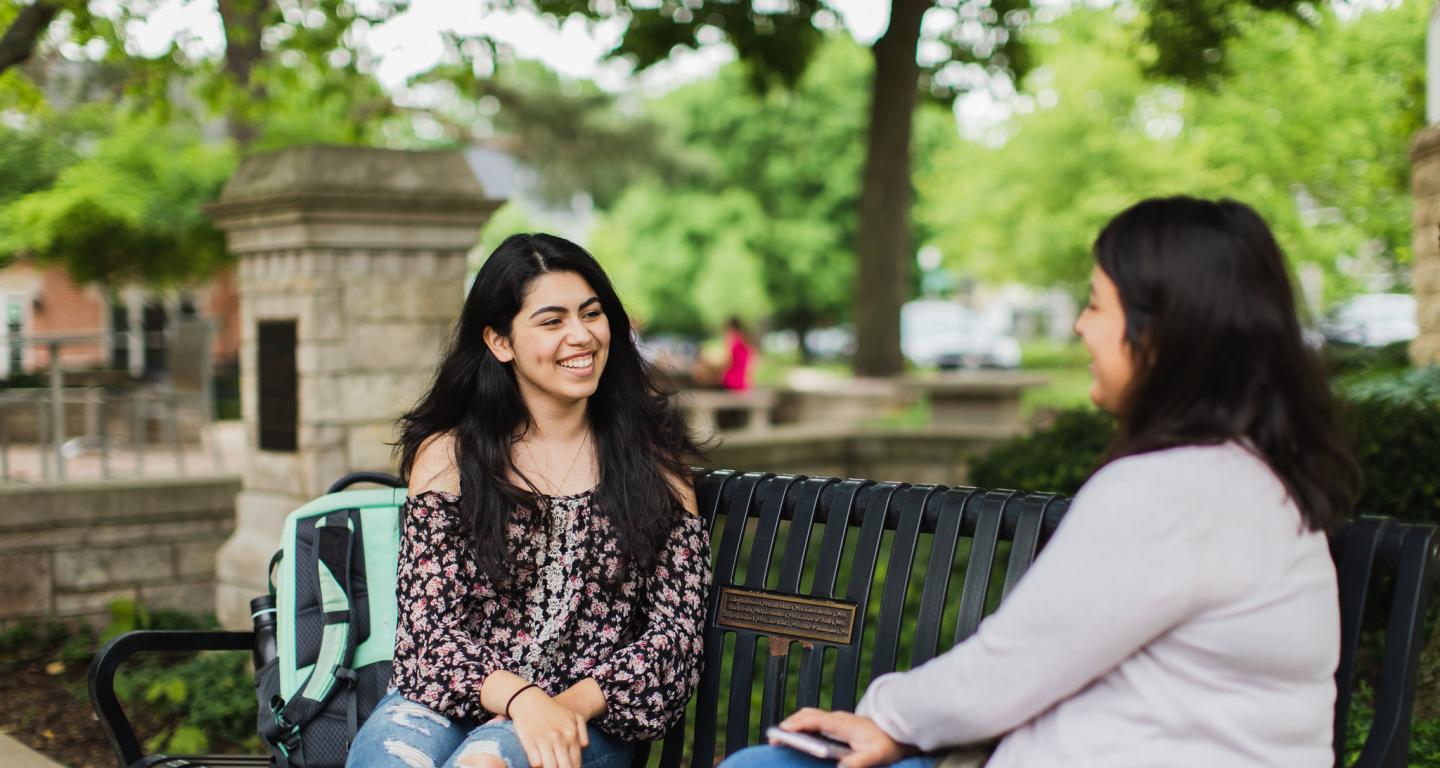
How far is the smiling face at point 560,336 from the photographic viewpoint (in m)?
3.07

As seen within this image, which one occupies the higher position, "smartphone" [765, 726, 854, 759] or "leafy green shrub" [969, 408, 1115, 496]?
"leafy green shrub" [969, 408, 1115, 496]

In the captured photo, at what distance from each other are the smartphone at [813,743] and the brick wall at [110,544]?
534 centimetres

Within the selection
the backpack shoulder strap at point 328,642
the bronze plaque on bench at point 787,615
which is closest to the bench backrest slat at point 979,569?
the bronze plaque on bench at point 787,615

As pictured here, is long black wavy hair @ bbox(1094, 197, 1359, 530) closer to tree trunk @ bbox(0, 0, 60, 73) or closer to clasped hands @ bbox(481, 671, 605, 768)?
clasped hands @ bbox(481, 671, 605, 768)

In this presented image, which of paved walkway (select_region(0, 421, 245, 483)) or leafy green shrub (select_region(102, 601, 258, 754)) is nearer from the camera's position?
leafy green shrub (select_region(102, 601, 258, 754))

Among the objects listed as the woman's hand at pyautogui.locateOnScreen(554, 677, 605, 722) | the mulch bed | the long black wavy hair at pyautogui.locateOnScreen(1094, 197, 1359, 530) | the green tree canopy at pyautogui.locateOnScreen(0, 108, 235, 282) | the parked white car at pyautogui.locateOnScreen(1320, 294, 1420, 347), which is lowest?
the mulch bed

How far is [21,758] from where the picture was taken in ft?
12.7

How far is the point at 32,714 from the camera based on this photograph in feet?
16.9

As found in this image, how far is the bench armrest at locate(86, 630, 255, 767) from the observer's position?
3.15m

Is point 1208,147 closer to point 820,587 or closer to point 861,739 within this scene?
point 820,587

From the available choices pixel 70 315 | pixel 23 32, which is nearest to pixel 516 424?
pixel 23 32

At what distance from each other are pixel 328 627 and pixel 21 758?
1.35 metres

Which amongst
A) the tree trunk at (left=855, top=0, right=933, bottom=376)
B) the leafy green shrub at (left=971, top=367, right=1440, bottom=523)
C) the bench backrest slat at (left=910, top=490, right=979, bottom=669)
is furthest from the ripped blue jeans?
the tree trunk at (left=855, top=0, right=933, bottom=376)

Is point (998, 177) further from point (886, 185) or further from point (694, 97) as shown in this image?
point (886, 185)
